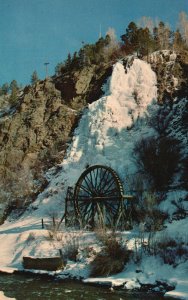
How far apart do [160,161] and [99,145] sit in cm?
919

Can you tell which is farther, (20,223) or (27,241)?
(20,223)

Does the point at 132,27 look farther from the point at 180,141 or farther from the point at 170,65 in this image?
the point at 180,141

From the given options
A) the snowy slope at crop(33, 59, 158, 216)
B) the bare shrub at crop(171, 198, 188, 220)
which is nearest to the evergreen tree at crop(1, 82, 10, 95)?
the snowy slope at crop(33, 59, 158, 216)

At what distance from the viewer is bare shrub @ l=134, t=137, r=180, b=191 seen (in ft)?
107

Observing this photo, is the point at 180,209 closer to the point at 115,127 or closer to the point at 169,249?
the point at 169,249

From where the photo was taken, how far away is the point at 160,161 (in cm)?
3288

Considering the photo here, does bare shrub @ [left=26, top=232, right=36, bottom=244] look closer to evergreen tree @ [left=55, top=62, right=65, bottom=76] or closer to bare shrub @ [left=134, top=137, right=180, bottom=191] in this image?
bare shrub @ [left=134, top=137, right=180, bottom=191]

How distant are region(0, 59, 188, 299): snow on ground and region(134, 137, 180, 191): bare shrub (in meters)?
2.02

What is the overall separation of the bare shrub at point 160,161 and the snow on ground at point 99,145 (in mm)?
2018

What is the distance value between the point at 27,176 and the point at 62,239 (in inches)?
664

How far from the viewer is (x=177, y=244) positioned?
1953 centimetres

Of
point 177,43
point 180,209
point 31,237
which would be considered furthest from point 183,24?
point 31,237

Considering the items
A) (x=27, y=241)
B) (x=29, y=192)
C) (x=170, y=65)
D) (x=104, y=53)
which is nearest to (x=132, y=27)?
(x=104, y=53)

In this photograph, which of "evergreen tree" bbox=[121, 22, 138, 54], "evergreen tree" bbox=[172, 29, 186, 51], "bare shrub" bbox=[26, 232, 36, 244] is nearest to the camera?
"bare shrub" bbox=[26, 232, 36, 244]
